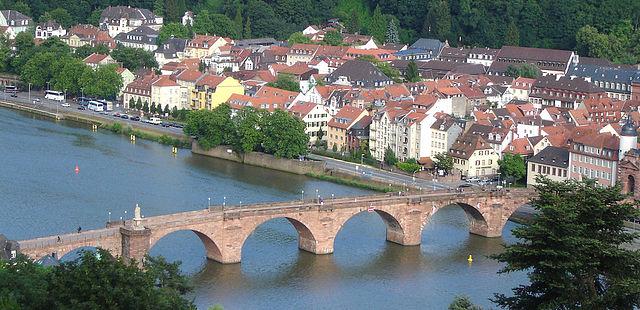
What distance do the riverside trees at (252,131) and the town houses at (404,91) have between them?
12.4ft

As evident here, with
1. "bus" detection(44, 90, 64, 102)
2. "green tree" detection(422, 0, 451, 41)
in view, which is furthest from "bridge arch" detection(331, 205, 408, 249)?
"green tree" detection(422, 0, 451, 41)

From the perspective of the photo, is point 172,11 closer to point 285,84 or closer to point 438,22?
point 438,22

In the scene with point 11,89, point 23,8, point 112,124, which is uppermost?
point 23,8

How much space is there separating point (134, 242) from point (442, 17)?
67.8 m

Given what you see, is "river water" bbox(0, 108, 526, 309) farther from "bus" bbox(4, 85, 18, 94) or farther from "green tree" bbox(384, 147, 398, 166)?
"bus" bbox(4, 85, 18, 94)

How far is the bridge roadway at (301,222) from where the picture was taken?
149 ft

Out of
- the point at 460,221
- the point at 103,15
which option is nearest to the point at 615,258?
the point at 460,221

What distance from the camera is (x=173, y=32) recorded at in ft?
342

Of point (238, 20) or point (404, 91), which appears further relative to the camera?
point (238, 20)

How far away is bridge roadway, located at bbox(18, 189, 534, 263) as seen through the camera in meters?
45.3

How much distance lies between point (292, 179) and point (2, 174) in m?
13.6

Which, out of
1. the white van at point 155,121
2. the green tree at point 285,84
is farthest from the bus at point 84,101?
the green tree at point 285,84

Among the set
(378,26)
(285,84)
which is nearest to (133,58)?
(285,84)

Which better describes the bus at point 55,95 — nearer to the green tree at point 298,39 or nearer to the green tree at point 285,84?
the green tree at point 285,84
